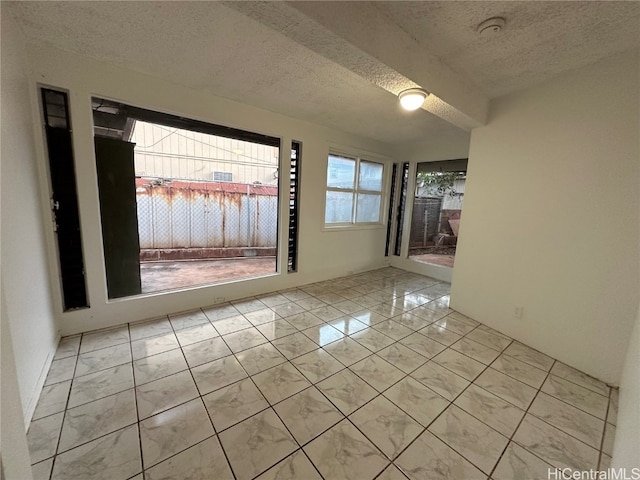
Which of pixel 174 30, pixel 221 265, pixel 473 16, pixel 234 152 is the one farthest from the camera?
pixel 234 152

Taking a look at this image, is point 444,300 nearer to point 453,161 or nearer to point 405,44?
point 453,161

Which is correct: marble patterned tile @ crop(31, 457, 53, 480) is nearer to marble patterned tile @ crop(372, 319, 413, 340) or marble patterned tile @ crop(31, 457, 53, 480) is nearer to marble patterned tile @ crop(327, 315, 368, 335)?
marble patterned tile @ crop(327, 315, 368, 335)

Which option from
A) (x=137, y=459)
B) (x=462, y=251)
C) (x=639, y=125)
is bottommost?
(x=137, y=459)

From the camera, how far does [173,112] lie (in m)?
2.46

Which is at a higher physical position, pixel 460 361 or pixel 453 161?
pixel 453 161

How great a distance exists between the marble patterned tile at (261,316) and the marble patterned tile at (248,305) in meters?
0.06

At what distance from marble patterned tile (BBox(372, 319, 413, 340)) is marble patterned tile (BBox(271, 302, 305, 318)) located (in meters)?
0.91

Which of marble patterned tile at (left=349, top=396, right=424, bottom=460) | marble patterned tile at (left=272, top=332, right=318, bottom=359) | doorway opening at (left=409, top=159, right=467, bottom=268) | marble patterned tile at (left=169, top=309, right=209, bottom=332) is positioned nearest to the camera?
marble patterned tile at (left=349, top=396, right=424, bottom=460)

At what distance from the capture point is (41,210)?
76.8 inches

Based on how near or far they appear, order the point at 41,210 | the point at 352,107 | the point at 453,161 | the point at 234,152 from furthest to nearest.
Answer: the point at 234,152
the point at 453,161
the point at 352,107
the point at 41,210

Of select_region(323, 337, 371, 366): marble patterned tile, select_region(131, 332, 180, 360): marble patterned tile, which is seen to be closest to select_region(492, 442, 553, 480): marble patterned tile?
select_region(323, 337, 371, 366): marble patterned tile

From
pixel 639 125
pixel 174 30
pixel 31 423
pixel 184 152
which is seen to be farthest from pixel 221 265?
pixel 639 125

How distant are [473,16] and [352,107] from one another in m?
1.47

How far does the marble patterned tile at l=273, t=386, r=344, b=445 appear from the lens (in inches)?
55.6
